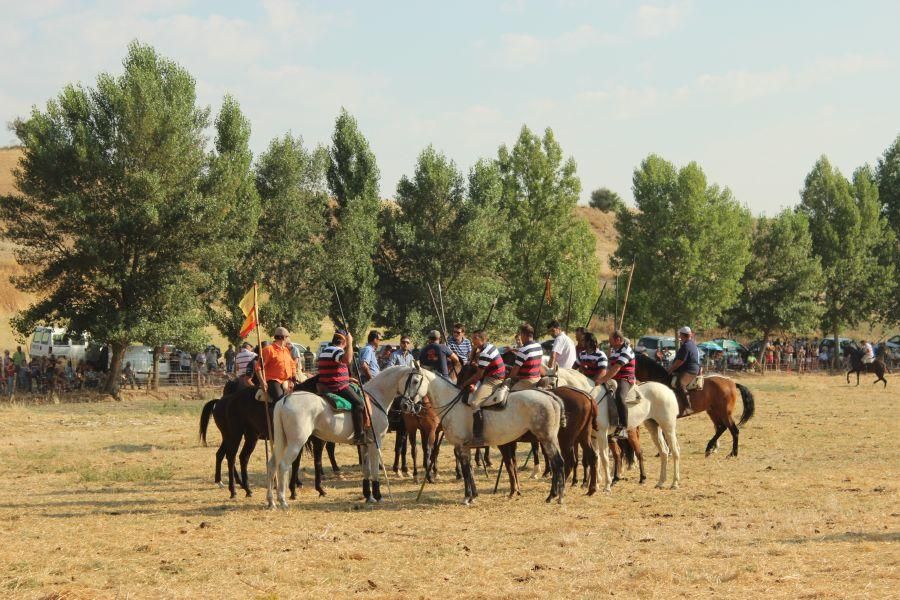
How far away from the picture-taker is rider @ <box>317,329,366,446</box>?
15.1 meters

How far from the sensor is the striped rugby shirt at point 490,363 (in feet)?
50.5

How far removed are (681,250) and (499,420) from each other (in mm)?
42263

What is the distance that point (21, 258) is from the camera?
3681 centimetres

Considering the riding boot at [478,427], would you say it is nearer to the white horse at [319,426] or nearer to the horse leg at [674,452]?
the white horse at [319,426]

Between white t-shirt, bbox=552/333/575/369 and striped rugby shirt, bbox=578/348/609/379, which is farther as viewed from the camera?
white t-shirt, bbox=552/333/575/369

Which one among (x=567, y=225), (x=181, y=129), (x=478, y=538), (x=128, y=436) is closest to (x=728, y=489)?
(x=478, y=538)

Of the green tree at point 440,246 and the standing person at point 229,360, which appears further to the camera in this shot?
the green tree at point 440,246

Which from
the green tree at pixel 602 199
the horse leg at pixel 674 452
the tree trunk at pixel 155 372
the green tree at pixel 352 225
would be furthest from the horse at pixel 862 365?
the green tree at pixel 602 199

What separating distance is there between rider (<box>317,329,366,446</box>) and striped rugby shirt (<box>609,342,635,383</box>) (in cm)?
443

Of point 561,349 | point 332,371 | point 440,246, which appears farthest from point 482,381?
point 440,246

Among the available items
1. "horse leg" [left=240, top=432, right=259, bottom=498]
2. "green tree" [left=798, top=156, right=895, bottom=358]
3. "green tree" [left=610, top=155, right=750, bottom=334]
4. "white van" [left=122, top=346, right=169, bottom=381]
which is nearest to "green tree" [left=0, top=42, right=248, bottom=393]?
"white van" [left=122, top=346, right=169, bottom=381]

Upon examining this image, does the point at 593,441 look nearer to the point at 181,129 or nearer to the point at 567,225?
the point at 181,129

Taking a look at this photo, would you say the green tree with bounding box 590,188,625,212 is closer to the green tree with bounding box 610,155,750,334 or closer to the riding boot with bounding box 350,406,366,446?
the green tree with bounding box 610,155,750,334

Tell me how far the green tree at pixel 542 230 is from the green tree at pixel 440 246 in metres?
3.47
